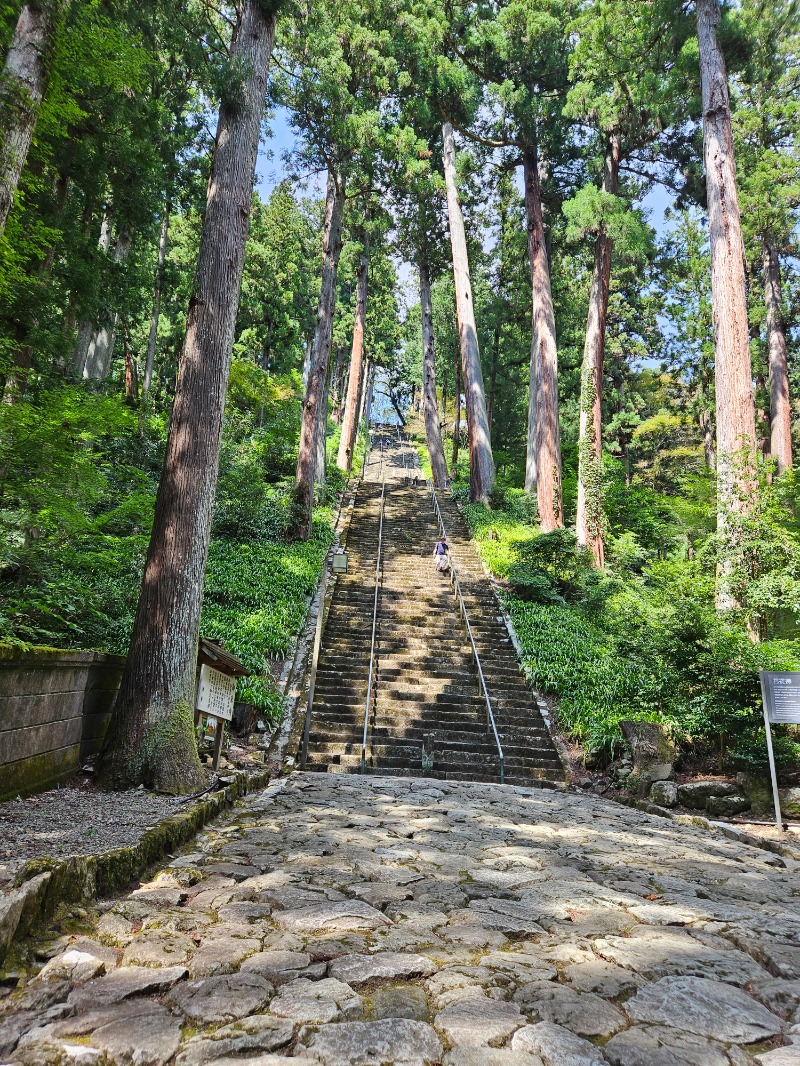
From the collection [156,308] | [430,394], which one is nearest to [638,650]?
[156,308]

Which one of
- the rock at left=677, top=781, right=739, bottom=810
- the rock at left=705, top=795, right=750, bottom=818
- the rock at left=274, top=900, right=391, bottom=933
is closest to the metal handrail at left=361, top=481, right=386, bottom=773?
the rock at left=677, top=781, right=739, bottom=810

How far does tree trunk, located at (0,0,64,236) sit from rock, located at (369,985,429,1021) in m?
6.05

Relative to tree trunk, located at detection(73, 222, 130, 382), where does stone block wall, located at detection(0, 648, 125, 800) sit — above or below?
below

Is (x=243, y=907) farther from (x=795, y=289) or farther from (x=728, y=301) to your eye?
(x=795, y=289)

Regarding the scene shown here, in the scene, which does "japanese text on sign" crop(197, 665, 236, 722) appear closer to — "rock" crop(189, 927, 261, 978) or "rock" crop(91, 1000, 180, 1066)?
"rock" crop(189, 927, 261, 978)

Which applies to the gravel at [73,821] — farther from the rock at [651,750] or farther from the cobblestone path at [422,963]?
the rock at [651,750]

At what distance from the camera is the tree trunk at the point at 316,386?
1645 cm

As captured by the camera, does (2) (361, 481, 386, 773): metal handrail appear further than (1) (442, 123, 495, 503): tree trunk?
No

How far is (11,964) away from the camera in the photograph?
222 cm

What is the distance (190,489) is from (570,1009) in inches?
196

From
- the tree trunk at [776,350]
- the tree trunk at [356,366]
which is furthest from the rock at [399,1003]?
the tree trunk at [356,366]

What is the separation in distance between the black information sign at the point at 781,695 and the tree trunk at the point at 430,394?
19.9 m

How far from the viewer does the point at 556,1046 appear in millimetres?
1874

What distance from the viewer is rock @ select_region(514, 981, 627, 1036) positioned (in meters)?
2.02
